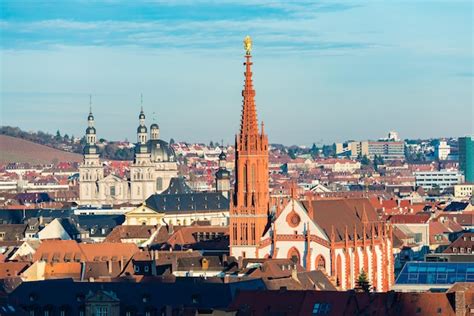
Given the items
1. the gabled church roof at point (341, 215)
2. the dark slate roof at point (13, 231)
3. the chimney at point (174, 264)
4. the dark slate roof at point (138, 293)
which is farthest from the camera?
the dark slate roof at point (13, 231)

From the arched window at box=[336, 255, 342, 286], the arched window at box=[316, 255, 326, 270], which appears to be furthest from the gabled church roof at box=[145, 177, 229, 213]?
the arched window at box=[316, 255, 326, 270]

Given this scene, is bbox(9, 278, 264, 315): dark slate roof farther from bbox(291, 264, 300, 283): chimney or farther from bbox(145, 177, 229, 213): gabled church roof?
bbox(145, 177, 229, 213): gabled church roof

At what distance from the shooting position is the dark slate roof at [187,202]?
16962 cm

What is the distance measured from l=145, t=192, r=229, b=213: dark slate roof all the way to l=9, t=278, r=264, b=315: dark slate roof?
77.9 m

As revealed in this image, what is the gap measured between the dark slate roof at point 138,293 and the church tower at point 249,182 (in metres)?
22.2

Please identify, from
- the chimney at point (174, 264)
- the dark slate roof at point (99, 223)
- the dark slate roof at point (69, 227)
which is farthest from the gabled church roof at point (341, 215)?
the dark slate roof at point (99, 223)

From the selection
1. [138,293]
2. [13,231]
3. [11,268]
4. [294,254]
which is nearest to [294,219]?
[294,254]

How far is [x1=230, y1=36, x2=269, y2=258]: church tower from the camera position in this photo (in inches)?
4471

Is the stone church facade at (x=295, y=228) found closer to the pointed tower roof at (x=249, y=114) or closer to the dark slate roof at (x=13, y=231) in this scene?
the pointed tower roof at (x=249, y=114)

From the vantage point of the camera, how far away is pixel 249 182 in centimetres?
11475

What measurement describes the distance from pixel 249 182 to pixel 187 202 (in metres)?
57.6

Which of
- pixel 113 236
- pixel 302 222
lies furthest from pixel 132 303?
pixel 113 236

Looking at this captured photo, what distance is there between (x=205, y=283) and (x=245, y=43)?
31381mm

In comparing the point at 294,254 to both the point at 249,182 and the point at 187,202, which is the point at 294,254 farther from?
the point at 187,202
